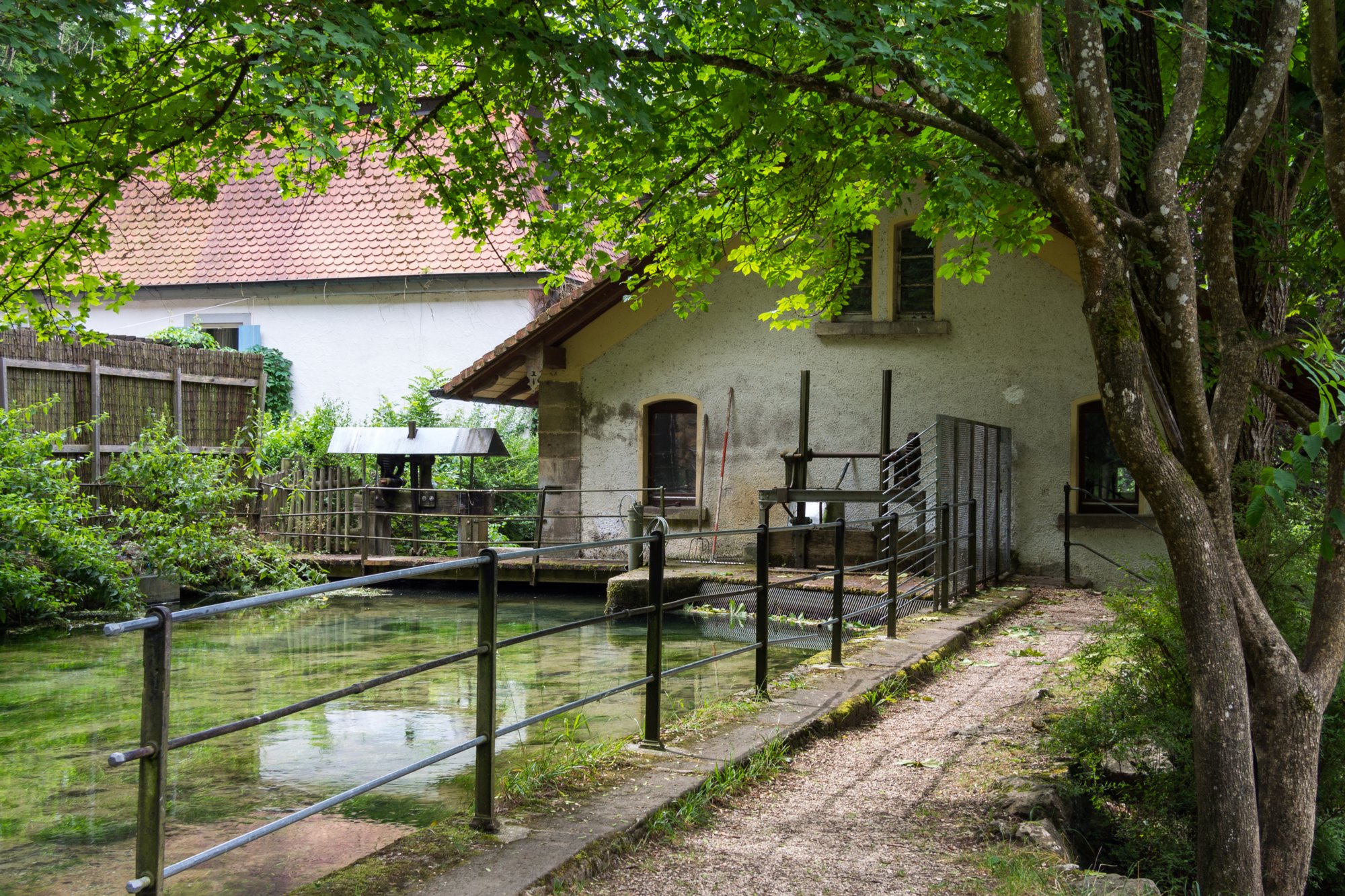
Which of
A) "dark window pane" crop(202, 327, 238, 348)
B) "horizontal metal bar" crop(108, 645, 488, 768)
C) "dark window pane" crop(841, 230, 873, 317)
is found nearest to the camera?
"horizontal metal bar" crop(108, 645, 488, 768)

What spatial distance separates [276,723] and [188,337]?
14.5m

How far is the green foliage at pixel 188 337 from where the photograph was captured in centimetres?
2023

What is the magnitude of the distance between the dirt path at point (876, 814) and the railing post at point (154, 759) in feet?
4.75

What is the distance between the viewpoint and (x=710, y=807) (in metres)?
4.76

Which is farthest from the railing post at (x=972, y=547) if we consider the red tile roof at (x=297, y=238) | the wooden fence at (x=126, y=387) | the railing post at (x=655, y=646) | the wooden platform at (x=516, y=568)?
the red tile roof at (x=297, y=238)

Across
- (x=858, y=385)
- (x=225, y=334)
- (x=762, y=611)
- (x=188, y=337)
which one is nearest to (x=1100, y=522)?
(x=858, y=385)

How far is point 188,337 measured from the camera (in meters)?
20.8

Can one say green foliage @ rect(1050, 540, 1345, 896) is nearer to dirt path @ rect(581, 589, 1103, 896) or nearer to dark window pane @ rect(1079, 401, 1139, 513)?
dirt path @ rect(581, 589, 1103, 896)

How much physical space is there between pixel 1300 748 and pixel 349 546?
14.0 metres

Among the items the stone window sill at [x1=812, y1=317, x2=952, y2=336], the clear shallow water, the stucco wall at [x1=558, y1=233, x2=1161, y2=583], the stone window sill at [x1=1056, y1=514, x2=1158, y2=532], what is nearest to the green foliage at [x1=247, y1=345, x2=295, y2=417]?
the stucco wall at [x1=558, y1=233, x2=1161, y2=583]

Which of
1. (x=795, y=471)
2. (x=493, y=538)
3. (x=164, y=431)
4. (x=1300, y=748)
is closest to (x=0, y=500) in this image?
(x=164, y=431)

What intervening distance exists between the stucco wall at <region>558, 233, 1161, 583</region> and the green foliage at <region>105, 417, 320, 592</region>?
454 cm

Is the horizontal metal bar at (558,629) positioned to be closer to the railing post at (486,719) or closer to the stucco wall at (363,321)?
the railing post at (486,719)

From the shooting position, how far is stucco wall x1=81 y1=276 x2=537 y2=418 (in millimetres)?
21172
